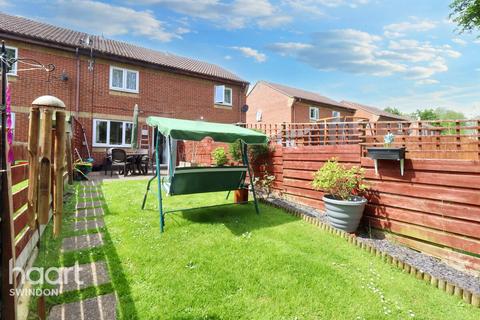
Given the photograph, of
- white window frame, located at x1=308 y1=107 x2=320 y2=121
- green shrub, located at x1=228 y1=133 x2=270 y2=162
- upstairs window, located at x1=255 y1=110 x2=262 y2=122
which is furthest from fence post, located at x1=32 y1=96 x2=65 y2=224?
white window frame, located at x1=308 y1=107 x2=320 y2=121

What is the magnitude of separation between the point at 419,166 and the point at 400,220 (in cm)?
115

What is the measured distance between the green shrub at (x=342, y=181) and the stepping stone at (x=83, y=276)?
173 inches

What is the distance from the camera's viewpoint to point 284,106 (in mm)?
24375

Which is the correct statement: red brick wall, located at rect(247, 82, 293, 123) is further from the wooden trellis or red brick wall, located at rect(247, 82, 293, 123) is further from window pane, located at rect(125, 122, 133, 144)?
the wooden trellis

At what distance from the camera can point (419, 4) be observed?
9.04 metres

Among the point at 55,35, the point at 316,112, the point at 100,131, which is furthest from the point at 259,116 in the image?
the point at 55,35

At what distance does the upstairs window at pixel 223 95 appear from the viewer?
17688 millimetres

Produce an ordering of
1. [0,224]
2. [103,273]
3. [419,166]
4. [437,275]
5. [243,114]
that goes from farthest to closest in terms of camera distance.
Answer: [243,114], [419,166], [437,275], [103,273], [0,224]

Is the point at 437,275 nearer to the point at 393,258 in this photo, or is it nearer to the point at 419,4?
the point at 393,258

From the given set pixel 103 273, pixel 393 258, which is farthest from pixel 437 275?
pixel 103 273

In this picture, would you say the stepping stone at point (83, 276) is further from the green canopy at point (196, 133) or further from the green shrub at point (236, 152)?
the green shrub at point (236, 152)

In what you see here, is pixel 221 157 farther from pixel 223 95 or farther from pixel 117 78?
pixel 223 95

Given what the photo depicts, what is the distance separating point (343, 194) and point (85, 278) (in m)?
4.86

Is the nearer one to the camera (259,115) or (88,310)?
(88,310)
